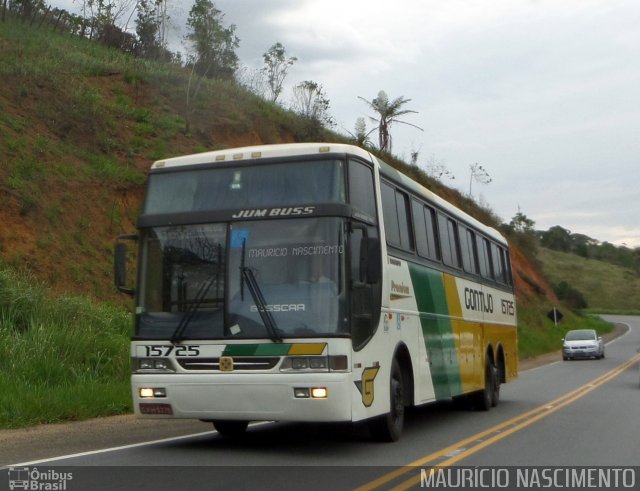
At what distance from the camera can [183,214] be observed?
36.3 ft

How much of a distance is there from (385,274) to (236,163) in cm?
227

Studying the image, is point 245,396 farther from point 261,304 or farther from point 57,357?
point 57,357

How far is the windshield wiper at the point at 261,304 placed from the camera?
1031 cm

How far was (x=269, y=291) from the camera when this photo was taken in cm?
1048

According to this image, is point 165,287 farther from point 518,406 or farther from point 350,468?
point 518,406

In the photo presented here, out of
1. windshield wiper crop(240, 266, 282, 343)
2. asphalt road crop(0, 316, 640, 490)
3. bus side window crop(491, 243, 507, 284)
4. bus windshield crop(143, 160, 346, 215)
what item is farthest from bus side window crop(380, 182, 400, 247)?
bus side window crop(491, 243, 507, 284)

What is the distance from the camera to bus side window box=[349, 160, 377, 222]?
36.2 feet

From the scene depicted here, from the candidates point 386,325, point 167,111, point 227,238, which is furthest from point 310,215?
point 167,111

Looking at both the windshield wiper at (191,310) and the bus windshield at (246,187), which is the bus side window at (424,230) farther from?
the windshield wiper at (191,310)

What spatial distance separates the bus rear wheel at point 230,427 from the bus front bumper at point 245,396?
1924 mm
